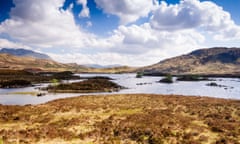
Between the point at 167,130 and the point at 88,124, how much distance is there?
10.4 meters

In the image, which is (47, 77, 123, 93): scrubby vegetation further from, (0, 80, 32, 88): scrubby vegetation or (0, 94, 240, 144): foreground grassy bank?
(0, 94, 240, 144): foreground grassy bank

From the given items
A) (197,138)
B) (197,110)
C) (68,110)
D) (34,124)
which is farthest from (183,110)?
(34,124)

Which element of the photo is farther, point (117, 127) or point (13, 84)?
point (13, 84)

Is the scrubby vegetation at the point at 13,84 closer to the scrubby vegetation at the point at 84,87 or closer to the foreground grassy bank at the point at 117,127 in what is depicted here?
the scrubby vegetation at the point at 84,87

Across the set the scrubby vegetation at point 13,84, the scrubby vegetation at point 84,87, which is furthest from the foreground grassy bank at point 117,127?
the scrubby vegetation at point 13,84

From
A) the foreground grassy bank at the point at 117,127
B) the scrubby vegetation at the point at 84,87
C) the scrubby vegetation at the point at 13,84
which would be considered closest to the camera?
the foreground grassy bank at the point at 117,127

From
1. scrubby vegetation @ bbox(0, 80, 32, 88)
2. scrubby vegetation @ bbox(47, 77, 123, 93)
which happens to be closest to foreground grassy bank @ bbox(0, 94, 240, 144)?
scrubby vegetation @ bbox(47, 77, 123, 93)

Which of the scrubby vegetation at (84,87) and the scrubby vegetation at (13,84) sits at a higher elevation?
the scrubby vegetation at (13,84)

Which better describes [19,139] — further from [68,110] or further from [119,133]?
[68,110]

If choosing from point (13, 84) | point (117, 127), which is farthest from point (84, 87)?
point (117, 127)

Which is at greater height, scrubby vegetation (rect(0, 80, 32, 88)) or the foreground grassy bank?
scrubby vegetation (rect(0, 80, 32, 88))

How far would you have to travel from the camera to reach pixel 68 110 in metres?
36.7

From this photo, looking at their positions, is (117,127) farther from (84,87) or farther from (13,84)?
(13,84)

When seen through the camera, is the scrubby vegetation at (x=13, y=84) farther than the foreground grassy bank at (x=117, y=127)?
Yes
